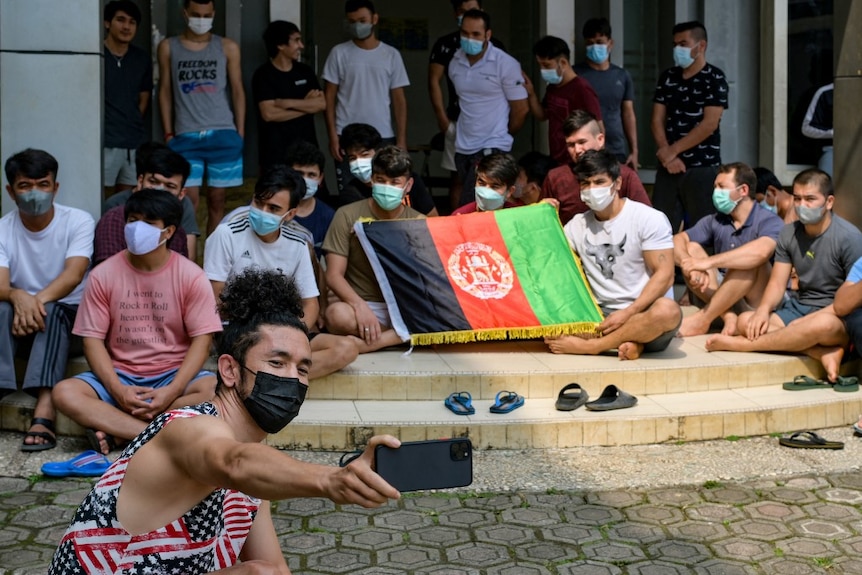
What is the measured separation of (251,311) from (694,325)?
5945 millimetres

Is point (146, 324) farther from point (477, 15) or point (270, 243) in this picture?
point (477, 15)

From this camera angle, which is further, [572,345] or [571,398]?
[572,345]

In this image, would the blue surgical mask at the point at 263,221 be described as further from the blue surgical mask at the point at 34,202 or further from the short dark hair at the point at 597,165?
the short dark hair at the point at 597,165

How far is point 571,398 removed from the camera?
7688mm

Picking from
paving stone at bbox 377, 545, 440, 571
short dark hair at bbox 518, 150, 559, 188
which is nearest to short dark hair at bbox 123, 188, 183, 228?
paving stone at bbox 377, 545, 440, 571

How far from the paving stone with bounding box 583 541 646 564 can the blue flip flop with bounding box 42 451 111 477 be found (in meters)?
2.67

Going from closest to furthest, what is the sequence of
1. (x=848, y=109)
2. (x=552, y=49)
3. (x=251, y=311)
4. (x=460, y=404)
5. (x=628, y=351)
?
(x=251, y=311) → (x=460, y=404) → (x=628, y=351) → (x=848, y=109) → (x=552, y=49)

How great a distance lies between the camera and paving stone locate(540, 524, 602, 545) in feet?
19.3

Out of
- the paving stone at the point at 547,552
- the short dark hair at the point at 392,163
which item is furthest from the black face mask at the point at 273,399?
the short dark hair at the point at 392,163

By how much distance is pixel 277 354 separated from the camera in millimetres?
3713

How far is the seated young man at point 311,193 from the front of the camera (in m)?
8.95

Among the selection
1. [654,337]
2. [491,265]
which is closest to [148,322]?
[491,265]

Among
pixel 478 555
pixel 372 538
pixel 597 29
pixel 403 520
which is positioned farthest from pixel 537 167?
pixel 478 555

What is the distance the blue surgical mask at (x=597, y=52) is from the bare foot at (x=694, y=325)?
2.60 meters
